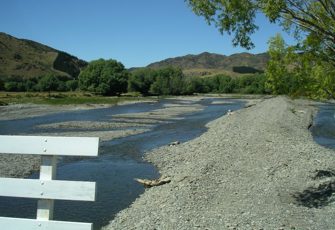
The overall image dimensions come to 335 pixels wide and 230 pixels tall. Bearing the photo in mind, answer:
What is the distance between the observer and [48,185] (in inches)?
196

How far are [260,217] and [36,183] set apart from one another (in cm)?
988

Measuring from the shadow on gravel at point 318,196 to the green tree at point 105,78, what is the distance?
138541mm

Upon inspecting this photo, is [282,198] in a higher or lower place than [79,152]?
lower

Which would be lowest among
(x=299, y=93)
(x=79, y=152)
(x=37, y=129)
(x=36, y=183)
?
(x=37, y=129)

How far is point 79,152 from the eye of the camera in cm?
490

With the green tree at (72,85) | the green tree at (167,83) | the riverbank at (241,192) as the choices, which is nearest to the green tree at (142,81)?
the green tree at (167,83)

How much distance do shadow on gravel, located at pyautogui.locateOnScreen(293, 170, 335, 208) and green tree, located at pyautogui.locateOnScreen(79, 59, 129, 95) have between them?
455 feet

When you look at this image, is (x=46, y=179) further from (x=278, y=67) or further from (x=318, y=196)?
(x=318, y=196)

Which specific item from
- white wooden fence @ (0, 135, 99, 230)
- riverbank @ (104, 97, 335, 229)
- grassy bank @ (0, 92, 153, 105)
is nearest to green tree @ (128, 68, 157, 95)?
grassy bank @ (0, 92, 153, 105)

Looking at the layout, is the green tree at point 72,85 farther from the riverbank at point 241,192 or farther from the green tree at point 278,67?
the green tree at point 278,67

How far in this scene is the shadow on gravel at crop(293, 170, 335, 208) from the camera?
613 inches

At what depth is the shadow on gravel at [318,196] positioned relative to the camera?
1557 centimetres

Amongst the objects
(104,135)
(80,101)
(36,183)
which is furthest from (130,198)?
(80,101)

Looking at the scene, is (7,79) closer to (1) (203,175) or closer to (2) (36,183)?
(1) (203,175)
